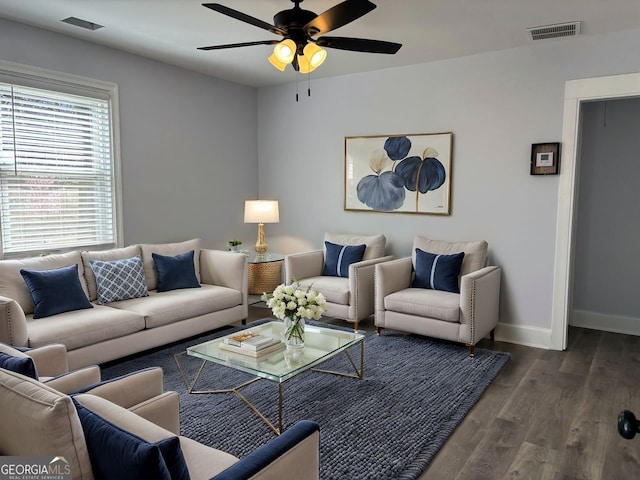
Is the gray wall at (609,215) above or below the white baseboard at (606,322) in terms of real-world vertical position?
above

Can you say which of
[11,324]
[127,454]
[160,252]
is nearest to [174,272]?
[160,252]

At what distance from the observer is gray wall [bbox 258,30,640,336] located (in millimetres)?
4172

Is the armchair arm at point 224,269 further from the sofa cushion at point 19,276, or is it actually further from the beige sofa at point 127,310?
the sofa cushion at point 19,276

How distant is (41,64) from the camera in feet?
12.8

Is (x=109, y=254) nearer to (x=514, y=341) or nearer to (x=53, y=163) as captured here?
(x=53, y=163)

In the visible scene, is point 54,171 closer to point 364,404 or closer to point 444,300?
point 364,404

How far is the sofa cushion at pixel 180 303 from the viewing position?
384 cm

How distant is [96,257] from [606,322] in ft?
16.2

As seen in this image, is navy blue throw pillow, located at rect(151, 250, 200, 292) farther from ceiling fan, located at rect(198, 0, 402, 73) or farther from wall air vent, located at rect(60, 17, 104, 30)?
ceiling fan, located at rect(198, 0, 402, 73)

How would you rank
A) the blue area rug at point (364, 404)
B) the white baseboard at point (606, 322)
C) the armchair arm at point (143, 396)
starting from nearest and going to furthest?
the armchair arm at point (143, 396), the blue area rug at point (364, 404), the white baseboard at point (606, 322)

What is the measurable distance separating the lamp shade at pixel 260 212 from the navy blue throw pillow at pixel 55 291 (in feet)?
7.00

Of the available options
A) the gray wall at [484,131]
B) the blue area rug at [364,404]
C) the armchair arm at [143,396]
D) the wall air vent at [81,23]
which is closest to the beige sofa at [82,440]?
the armchair arm at [143,396]

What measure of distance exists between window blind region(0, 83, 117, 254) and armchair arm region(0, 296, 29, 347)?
1.08 meters

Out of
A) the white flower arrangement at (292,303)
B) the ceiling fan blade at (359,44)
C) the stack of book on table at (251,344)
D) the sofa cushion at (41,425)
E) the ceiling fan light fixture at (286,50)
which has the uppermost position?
the ceiling fan blade at (359,44)
